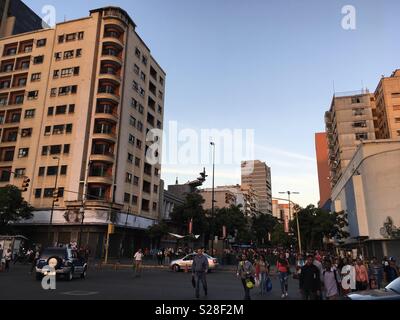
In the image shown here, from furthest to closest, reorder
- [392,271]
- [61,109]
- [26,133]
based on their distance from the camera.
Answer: [26,133] → [61,109] → [392,271]

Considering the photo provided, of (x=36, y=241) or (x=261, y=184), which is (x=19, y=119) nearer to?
(x=36, y=241)

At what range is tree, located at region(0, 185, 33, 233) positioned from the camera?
41.4 meters

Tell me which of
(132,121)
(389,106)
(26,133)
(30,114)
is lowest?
(26,133)

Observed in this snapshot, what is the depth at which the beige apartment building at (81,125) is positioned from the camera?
4588 cm

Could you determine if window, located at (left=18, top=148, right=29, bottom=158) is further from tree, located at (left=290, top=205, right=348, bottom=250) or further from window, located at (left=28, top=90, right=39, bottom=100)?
tree, located at (left=290, top=205, right=348, bottom=250)

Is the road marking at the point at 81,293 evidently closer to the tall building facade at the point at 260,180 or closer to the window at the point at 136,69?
the window at the point at 136,69

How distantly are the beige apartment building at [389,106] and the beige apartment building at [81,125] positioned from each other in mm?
43719

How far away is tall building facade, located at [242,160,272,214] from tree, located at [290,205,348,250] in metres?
115

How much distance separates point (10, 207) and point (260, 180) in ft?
481

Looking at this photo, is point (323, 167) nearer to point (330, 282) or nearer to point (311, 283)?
point (330, 282)

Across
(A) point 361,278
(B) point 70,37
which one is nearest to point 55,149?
(B) point 70,37

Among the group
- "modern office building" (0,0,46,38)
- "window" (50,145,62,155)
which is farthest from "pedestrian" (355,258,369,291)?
"modern office building" (0,0,46,38)

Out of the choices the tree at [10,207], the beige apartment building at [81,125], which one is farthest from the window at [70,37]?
the tree at [10,207]

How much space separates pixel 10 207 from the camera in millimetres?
41938
